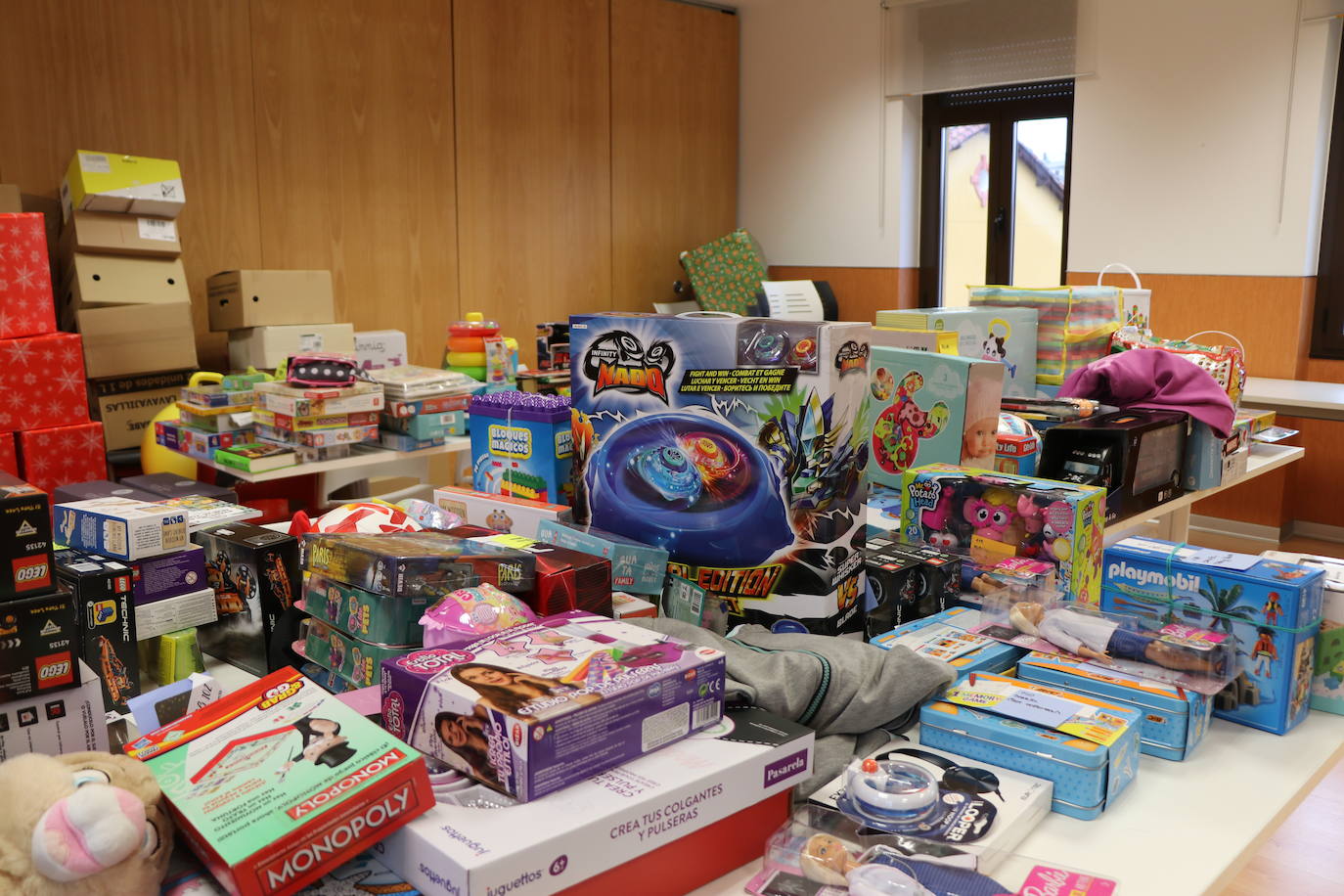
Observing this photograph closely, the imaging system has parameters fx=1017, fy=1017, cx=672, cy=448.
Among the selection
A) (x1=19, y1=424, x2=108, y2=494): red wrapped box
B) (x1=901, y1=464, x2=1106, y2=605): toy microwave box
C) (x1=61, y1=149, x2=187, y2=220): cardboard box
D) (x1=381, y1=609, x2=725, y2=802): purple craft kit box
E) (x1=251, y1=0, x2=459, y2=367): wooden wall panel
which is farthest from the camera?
(x1=251, y1=0, x2=459, y2=367): wooden wall panel

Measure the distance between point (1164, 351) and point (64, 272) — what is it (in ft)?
12.7

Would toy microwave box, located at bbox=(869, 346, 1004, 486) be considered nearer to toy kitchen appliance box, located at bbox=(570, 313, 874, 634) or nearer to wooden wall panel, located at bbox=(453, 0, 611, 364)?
toy kitchen appliance box, located at bbox=(570, 313, 874, 634)

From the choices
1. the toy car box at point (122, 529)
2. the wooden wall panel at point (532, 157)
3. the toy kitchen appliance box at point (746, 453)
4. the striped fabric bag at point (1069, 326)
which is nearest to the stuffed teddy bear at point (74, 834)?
the toy car box at point (122, 529)

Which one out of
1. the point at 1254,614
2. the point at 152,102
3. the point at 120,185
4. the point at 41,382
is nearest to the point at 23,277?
the point at 41,382

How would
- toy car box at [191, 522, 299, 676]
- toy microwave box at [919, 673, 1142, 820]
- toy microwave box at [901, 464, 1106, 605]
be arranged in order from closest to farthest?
1. toy microwave box at [919, 673, 1142, 820]
2. toy car box at [191, 522, 299, 676]
3. toy microwave box at [901, 464, 1106, 605]

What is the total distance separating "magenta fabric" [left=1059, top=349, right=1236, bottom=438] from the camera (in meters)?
2.50

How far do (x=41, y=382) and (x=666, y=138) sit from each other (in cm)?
421

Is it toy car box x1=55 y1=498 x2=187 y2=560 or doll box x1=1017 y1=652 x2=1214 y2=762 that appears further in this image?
toy car box x1=55 y1=498 x2=187 y2=560

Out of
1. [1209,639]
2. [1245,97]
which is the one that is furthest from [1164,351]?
[1245,97]

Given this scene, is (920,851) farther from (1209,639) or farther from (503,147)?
(503,147)

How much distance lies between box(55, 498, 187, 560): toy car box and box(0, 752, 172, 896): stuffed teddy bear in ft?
1.84

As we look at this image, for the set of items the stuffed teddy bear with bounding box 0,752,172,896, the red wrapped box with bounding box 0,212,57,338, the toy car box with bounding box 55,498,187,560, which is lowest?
the stuffed teddy bear with bounding box 0,752,172,896

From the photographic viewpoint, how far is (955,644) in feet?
4.52

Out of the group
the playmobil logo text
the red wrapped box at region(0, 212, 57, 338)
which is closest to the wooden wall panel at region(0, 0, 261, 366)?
the red wrapped box at region(0, 212, 57, 338)
